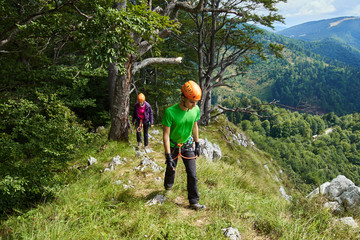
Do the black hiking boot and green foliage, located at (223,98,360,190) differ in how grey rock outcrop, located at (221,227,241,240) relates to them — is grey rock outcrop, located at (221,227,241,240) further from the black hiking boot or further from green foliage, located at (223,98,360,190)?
green foliage, located at (223,98,360,190)

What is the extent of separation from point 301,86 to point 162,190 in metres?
228

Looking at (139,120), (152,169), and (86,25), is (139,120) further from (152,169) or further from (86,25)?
(86,25)

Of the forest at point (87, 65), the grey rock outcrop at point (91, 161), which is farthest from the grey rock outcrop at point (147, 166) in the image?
the forest at point (87, 65)

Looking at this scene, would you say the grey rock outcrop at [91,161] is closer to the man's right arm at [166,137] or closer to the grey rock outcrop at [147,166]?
the grey rock outcrop at [147,166]

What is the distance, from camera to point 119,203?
3.57 metres

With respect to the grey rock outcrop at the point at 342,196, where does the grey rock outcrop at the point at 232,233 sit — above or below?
above

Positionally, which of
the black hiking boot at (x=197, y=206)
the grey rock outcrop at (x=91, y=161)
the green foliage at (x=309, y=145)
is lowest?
the green foliage at (x=309, y=145)

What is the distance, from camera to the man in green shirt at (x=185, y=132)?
328 cm

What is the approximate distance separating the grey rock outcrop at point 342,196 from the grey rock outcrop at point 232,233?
6.88 feet

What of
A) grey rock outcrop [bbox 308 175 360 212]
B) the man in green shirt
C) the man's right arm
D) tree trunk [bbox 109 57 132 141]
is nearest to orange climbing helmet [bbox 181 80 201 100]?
the man in green shirt

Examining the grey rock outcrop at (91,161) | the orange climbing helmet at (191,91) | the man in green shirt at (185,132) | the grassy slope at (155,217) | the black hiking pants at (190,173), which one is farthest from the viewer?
the grey rock outcrop at (91,161)

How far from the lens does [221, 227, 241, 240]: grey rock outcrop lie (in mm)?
2836

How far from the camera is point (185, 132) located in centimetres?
358

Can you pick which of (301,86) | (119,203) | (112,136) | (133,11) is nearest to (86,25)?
(133,11)
